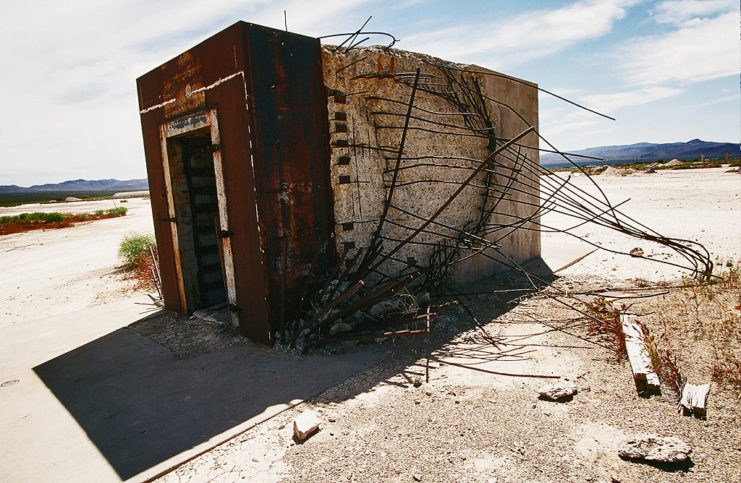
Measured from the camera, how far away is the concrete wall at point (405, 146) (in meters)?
5.26

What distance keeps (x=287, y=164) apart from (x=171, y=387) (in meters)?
2.57

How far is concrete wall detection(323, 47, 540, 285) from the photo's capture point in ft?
17.3

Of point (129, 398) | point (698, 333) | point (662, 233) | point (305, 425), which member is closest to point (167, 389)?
point (129, 398)

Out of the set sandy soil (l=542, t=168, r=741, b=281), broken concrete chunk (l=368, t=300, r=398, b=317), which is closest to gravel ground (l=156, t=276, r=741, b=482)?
broken concrete chunk (l=368, t=300, r=398, b=317)

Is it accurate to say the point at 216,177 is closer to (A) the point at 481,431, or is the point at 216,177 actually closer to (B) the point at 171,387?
(B) the point at 171,387

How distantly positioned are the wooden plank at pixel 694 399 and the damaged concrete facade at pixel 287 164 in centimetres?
198

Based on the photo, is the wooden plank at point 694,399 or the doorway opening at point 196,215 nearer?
the wooden plank at point 694,399

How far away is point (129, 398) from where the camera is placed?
3891mm

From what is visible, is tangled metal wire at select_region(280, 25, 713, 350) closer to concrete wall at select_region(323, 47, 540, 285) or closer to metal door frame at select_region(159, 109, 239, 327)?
concrete wall at select_region(323, 47, 540, 285)

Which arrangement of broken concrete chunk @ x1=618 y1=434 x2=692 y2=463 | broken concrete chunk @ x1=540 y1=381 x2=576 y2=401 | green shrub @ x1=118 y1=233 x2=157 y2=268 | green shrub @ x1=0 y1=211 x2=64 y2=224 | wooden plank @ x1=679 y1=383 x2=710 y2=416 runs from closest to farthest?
broken concrete chunk @ x1=618 y1=434 x2=692 y2=463 < wooden plank @ x1=679 y1=383 x2=710 y2=416 < broken concrete chunk @ x1=540 y1=381 x2=576 y2=401 < green shrub @ x1=118 y1=233 x2=157 y2=268 < green shrub @ x1=0 y1=211 x2=64 y2=224

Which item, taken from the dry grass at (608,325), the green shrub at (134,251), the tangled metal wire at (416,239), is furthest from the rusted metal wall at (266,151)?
the green shrub at (134,251)

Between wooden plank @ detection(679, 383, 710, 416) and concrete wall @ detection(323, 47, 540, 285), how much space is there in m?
2.11

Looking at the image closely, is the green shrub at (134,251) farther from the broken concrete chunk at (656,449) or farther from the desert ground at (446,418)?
the broken concrete chunk at (656,449)

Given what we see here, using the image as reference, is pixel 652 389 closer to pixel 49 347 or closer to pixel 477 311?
pixel 477 311
